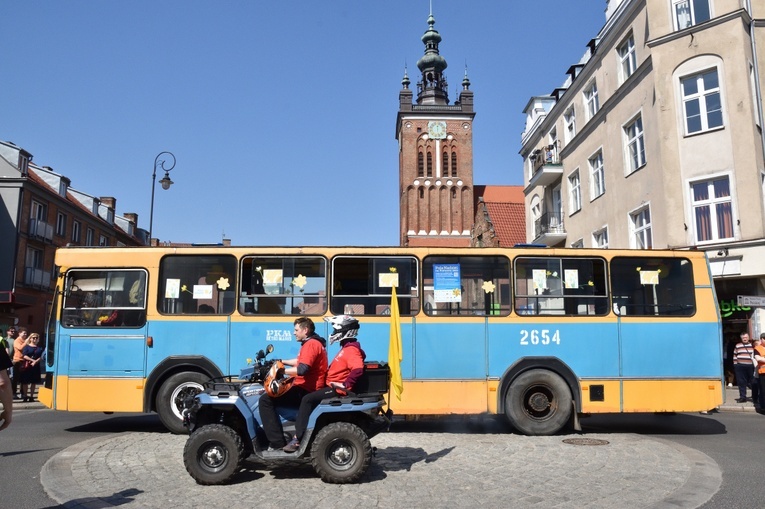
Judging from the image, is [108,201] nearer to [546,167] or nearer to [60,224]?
[60,224]

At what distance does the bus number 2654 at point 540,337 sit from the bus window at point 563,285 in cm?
41

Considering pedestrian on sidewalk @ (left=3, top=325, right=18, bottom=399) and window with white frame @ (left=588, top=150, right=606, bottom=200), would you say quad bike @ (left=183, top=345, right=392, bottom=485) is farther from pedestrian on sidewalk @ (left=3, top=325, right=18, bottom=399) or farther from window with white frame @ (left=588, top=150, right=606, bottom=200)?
window with white frame @ (left=588, top=150, right=606, bottom=200)

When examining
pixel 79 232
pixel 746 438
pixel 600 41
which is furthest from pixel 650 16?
pixel 79 232

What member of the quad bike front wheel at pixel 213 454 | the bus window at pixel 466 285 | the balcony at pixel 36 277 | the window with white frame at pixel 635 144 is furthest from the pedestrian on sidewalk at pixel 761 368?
the balcony at pixel 36 277

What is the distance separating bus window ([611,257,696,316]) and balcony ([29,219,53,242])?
38.8 metres

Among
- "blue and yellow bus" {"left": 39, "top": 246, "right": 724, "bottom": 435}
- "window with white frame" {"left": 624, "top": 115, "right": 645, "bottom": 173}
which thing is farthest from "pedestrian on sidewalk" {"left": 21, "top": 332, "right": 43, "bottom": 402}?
"window with white frame" {"left": 624, "top": 115, "right": 645, "bottom": 173}

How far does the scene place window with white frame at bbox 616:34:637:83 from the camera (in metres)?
24.3

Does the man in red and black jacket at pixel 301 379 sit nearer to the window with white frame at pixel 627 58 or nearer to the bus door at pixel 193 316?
the bus door at pixel 193 316

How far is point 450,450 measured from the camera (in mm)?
9141

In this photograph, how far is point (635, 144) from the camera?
24.0m

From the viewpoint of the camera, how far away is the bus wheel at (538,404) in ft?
34.9

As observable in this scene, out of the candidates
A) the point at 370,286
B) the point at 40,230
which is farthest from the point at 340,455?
the point at 40,230

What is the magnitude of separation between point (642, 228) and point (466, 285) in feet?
48.3

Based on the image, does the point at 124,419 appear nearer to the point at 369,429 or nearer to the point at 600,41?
the point at 369,429
